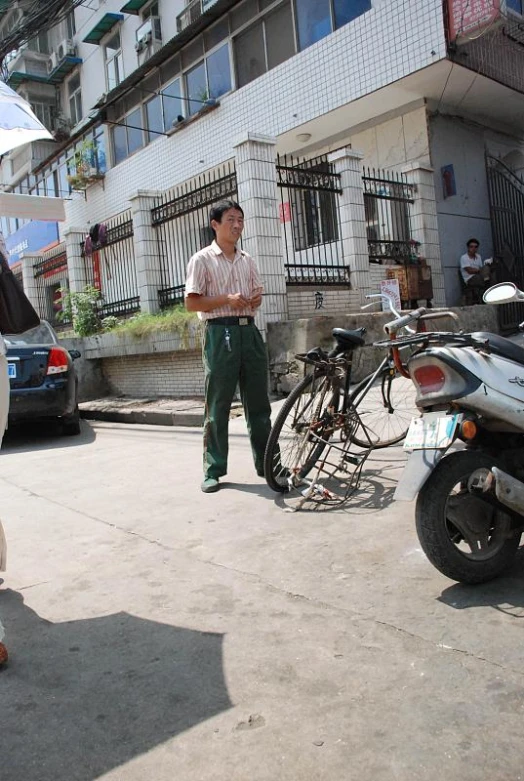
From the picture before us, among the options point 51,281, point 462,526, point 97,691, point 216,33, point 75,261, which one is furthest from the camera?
point 216,33

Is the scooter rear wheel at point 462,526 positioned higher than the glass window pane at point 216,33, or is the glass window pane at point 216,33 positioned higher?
the glass window pane at point 216,33

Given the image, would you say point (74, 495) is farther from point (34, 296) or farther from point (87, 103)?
point (87, 103)

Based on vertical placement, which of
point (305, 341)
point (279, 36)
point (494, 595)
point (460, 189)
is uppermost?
point (279, 36)

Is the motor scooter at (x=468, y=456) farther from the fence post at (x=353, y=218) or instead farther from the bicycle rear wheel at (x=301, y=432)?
the fence post at (x=353, y=218)

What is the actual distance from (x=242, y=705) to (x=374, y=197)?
888 centimetres

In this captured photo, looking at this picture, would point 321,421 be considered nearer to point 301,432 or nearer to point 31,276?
point 301,432

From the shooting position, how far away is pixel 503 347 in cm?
275

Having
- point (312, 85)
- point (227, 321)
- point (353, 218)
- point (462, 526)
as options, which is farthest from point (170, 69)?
point (462, 526)

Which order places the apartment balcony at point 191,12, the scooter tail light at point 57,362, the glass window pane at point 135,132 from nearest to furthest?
the scooter tail light at point 57,362 → the apartment balcony at point 191,12 → the glass window pane at point 135,132

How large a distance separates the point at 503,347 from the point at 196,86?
14449mm

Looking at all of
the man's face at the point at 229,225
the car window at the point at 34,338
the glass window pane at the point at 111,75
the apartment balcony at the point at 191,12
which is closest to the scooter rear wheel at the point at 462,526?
the man's face at the point at 229,225

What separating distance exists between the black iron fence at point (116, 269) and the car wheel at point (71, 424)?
11.6ft

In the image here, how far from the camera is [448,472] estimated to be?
2.52 m

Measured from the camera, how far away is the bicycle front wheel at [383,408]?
4.11 metres
